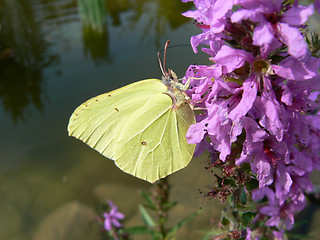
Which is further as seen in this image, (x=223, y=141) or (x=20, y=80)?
(x=20, y=80)

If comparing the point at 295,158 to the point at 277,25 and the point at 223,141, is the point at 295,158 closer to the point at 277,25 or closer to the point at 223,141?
the point at 223,141

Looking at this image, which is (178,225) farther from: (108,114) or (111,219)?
(108,114)

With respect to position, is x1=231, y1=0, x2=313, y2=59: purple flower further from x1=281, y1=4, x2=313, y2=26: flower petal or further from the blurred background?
the blurred background

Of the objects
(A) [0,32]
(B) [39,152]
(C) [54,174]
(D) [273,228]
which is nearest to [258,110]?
(D) [273,228]

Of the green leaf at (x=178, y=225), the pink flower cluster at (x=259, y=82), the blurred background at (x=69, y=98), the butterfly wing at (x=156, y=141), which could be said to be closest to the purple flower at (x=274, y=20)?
the pink flower cluster at (x=259, y=82)

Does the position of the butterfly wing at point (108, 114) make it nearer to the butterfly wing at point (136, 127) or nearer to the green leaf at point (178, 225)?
the butterfly wing at point (136, 127)
